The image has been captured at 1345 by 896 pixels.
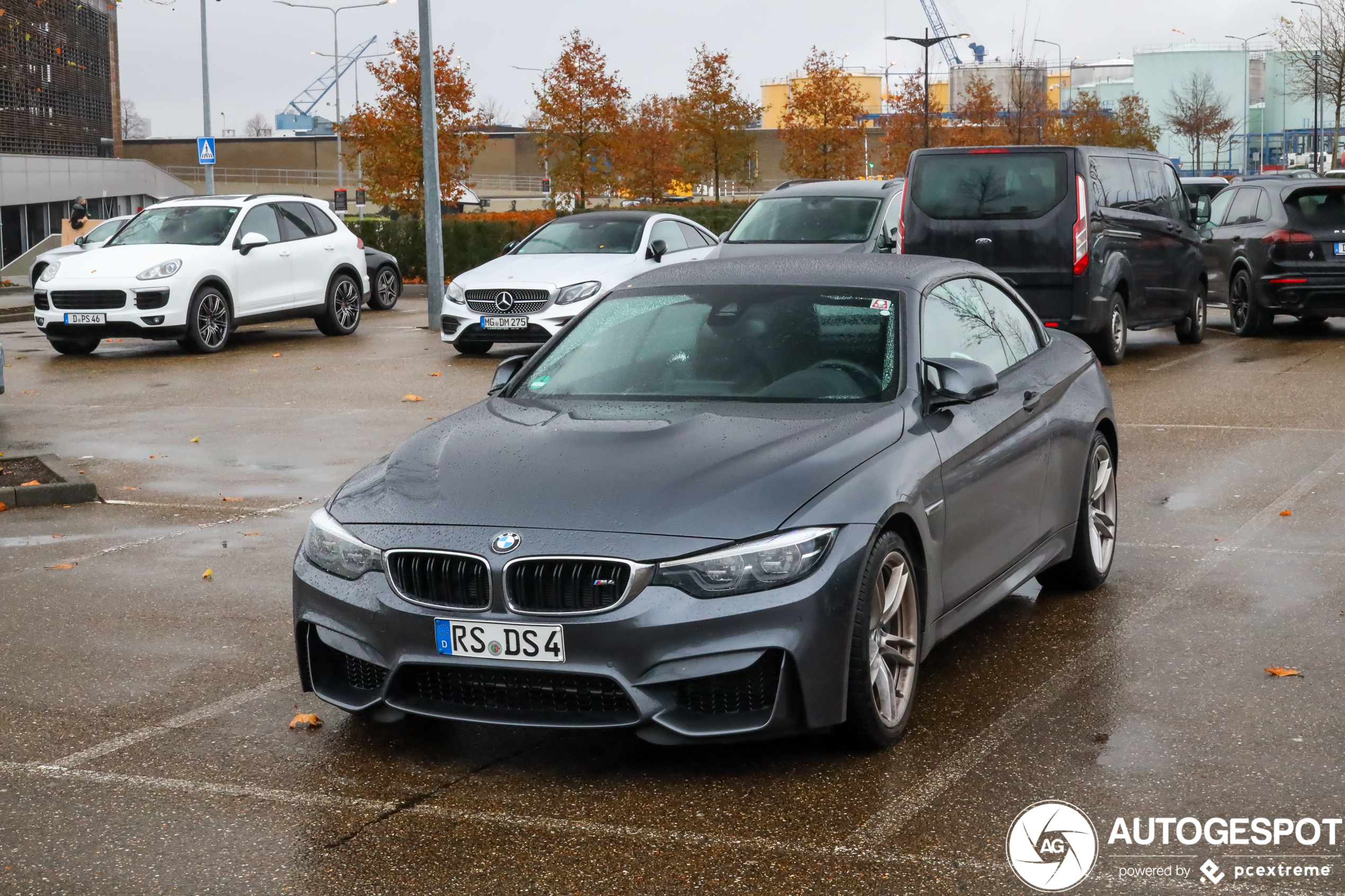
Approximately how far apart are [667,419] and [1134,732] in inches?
67.5

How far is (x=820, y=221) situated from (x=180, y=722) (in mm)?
12828

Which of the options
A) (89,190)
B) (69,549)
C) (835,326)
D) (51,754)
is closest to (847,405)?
(835,326)

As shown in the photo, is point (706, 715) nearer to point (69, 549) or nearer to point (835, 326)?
point (835, 326)

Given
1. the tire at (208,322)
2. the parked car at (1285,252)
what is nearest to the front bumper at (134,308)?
the tire at (208,322)

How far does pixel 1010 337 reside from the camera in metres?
6.49

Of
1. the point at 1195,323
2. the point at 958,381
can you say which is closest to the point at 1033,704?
the point at 958,381

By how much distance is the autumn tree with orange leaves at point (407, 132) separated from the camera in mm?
37188

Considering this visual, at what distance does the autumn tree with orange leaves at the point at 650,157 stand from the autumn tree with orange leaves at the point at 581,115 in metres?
2.26

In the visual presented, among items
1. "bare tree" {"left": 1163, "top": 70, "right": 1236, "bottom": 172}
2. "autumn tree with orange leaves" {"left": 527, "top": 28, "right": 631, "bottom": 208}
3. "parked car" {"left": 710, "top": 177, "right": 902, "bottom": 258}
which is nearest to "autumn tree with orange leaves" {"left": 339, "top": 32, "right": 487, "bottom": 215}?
"autumn tree with orange leaves" {"left": 527, "top": 28, "right": 631, "bottom": 208}

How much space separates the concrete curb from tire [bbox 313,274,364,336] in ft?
35.5

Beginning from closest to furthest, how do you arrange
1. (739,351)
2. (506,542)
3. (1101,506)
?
(506,542) < (739,351) < (1101,506)

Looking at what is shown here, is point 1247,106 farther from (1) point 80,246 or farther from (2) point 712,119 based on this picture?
(1) point 80,246

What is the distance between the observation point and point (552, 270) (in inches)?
672

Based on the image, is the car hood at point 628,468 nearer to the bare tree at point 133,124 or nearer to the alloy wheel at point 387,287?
the alloy wheel at point 387,287
